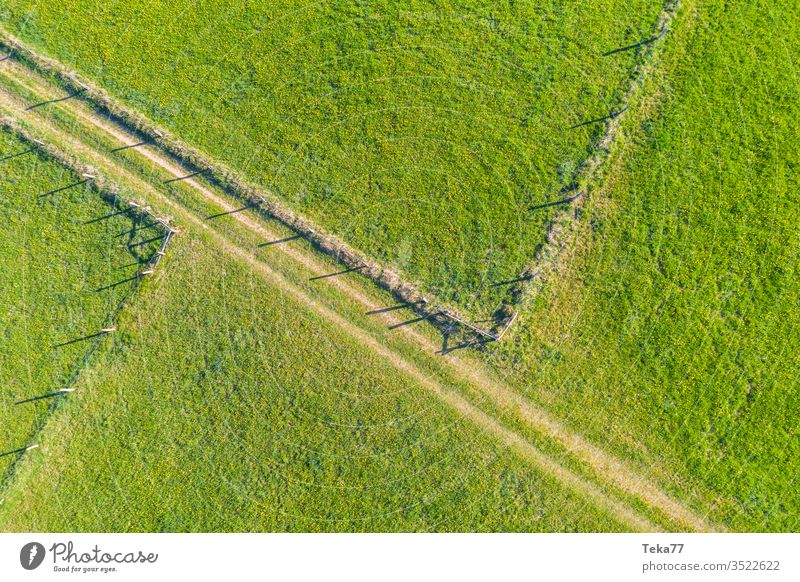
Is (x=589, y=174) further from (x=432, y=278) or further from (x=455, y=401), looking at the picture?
→ (x=455, y=401)

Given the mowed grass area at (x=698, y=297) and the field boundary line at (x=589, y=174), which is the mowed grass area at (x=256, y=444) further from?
the field boundary line at (x=589, y=174)

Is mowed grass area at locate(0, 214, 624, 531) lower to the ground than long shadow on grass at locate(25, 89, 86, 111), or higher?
lower

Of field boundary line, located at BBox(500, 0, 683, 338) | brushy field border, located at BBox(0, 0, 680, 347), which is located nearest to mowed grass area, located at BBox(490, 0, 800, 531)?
field boundary line, located at BBox(500, 0, 683, 338)

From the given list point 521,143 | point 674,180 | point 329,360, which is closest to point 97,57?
point 329,360

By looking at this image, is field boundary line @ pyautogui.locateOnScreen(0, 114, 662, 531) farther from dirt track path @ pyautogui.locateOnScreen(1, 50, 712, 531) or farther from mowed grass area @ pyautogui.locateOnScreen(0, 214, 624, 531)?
mowed grass area @ pyautogui.locateOnScreen(0, 214, 624, 531)

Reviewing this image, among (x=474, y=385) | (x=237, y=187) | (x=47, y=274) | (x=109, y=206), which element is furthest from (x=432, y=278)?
(x=47, y=274)
